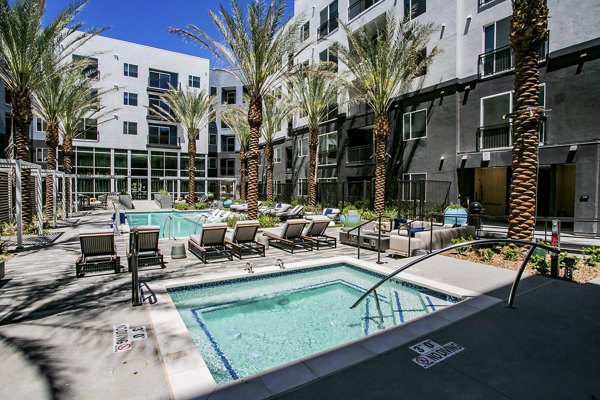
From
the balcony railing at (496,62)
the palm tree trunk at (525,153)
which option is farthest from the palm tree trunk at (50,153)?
the balcony railing at (496,62)

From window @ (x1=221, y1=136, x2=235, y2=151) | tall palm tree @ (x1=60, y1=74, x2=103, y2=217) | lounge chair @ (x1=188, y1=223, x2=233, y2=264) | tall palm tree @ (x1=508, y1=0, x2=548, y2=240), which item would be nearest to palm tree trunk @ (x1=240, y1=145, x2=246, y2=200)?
window @ (x1=221, y1=136, x2=235, y2=151)

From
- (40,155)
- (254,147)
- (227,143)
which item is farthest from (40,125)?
(254,147)

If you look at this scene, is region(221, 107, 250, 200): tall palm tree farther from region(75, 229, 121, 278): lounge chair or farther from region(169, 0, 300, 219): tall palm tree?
region(75, 229, 121, 278): lounge chair

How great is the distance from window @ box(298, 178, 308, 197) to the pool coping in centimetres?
2538

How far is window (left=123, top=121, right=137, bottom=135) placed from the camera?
3871 cm

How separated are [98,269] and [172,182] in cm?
3568


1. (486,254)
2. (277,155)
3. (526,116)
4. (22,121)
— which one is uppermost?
(277,155)

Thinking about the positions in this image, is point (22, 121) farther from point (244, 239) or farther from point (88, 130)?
point (88, 130)

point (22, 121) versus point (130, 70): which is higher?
point (130, 70)

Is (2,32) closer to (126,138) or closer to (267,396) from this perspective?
(267,396)

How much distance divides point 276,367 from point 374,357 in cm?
120

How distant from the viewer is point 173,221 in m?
22.9

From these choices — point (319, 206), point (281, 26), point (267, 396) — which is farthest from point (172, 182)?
point (267, 396)

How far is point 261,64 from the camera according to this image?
15.7 m
